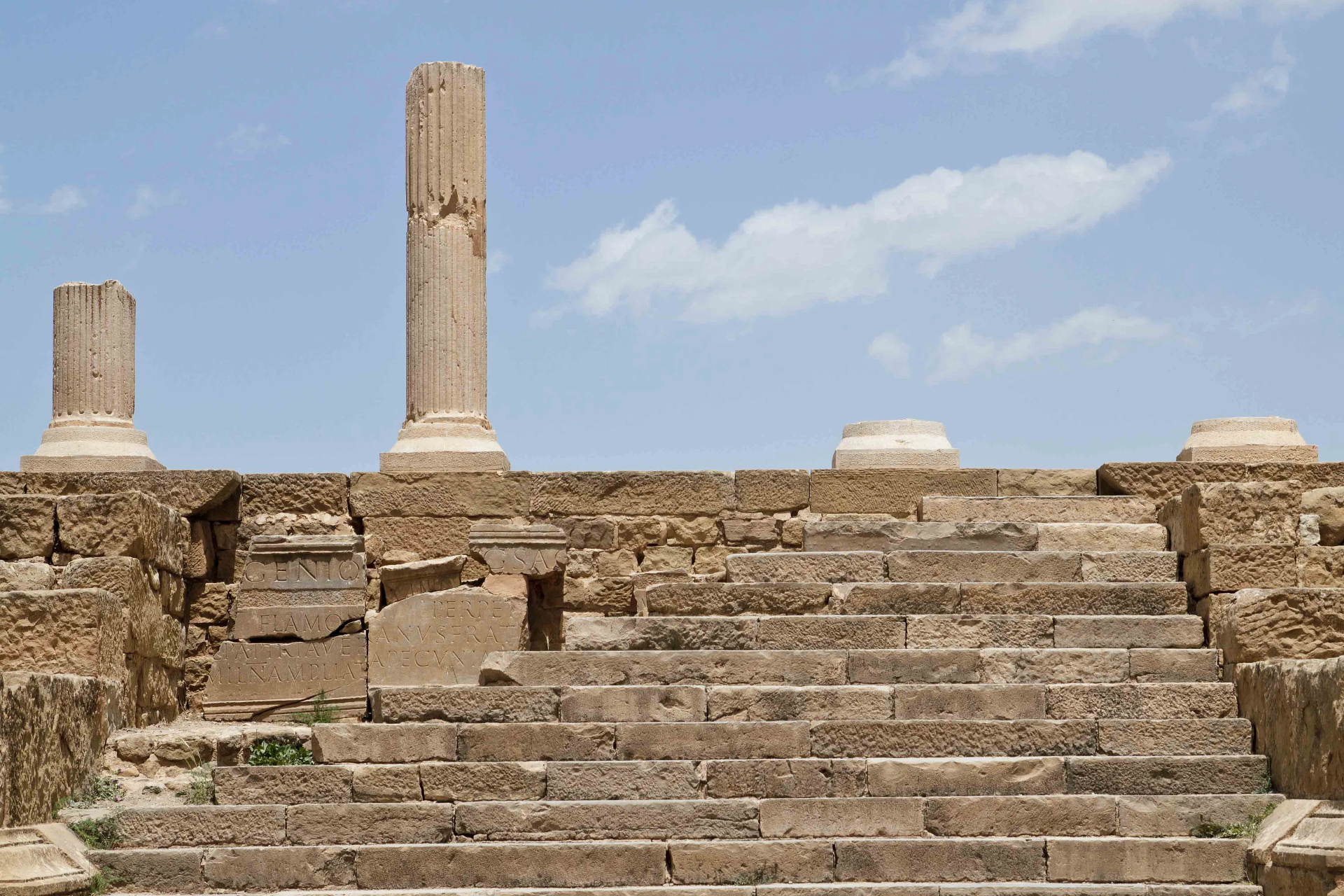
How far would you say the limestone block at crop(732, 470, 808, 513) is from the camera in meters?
12.1

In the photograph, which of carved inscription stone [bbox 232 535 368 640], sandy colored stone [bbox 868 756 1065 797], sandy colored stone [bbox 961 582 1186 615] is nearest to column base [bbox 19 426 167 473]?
carved inscription stone [bbox 232 535 368 640]

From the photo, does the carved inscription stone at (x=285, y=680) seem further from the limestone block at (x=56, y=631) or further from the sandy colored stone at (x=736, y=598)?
the sandy colored stone at (x=736, y=598)

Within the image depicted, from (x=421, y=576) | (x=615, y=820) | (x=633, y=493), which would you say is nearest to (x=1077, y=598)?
(x=615, y=820)

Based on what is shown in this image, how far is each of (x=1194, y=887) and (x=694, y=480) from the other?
524 centimetres

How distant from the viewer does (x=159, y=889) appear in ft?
26.1

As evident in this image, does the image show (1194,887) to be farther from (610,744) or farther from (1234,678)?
Answer: (610,744)

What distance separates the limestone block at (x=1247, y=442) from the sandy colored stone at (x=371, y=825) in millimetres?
6903

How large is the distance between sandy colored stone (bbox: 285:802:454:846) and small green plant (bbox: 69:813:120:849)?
0.82 metres

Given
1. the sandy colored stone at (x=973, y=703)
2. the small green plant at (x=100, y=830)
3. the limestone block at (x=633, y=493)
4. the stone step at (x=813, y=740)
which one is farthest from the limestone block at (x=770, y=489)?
the small green plant at (x=100, y=830)

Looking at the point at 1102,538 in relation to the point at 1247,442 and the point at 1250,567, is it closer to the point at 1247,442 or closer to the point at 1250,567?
the point at 1250,567

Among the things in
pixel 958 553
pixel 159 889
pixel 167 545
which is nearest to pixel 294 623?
pixel 167 545

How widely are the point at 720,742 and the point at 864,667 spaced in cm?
106

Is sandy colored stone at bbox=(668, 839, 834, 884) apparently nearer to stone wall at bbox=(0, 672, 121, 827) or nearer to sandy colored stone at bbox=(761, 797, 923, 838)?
sandy colored stone at bbox=(761, 797, 923, 838)

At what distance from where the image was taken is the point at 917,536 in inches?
432
